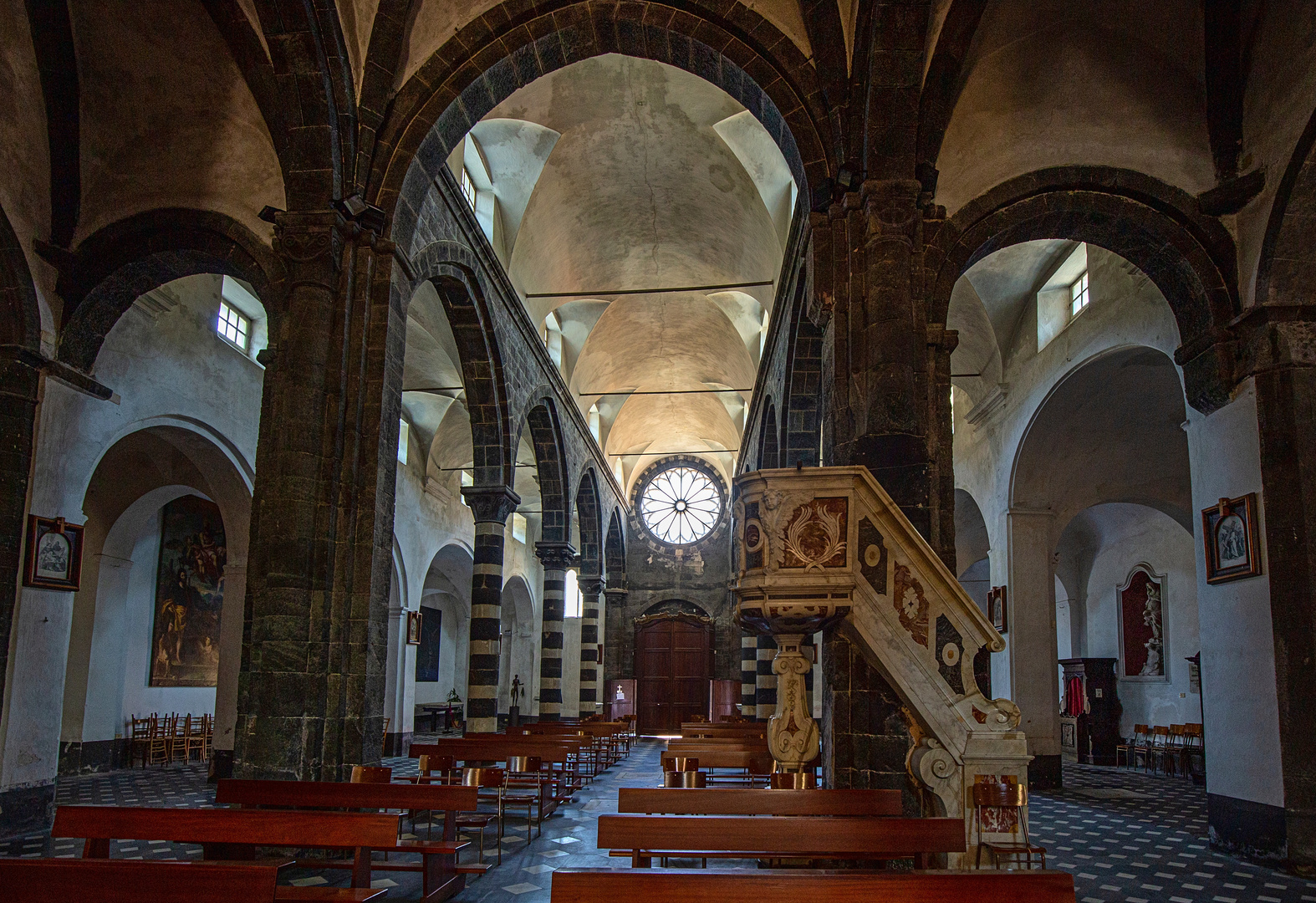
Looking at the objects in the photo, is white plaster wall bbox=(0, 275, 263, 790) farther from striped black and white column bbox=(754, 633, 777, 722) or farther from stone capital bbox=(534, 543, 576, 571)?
striped black and white column bbox=(754, 633, 777, 722)

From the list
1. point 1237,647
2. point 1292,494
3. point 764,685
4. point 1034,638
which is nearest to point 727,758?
point 1237,647

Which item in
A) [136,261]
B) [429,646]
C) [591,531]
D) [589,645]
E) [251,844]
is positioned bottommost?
[251,844]

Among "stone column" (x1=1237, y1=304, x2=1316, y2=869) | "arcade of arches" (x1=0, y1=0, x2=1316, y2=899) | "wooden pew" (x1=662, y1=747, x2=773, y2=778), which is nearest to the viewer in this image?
"stone column" (x1=1237, y1=304, x2=1316, y2=869)

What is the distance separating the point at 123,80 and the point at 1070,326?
38.7 ft

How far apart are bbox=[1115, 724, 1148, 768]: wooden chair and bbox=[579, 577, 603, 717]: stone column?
12.8 meters

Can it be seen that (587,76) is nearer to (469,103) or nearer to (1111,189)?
(469,103)

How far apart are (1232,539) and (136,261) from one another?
11001 millimetres

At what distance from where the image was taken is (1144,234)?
31.0 ft

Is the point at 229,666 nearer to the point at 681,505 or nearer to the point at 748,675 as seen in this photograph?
the point at 748,675

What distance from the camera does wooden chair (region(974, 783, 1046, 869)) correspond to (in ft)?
18.7

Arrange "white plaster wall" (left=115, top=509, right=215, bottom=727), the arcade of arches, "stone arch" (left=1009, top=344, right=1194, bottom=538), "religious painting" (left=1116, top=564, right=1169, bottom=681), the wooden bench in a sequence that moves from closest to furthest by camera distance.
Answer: the arcade of arches, the wooden bench, "stone arch" (left=1009, top=344, right=1194, bottom=538), "white plaster wall" (left=115, top=509, right=215, bottom=727), "religious painting" (left=1116, top=564, right=1169, bottom=681)

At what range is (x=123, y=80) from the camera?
955cm

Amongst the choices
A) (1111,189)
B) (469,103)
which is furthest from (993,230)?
(469,103)

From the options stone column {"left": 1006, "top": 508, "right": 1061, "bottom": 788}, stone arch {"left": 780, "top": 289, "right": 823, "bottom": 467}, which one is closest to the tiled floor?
stone column {"left": 1006, "top": 508, "right": 1061, "bottom": 788}
